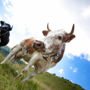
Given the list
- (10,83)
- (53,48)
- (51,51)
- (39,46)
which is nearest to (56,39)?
(53,48)

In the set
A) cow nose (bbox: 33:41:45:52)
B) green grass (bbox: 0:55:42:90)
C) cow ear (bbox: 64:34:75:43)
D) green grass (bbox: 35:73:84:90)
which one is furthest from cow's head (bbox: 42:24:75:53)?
green grass (bbox: 35:73:84:90)

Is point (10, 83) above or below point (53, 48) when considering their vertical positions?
below

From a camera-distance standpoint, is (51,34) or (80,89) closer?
(51,34)

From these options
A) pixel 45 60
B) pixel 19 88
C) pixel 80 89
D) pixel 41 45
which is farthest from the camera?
pixel 80 89

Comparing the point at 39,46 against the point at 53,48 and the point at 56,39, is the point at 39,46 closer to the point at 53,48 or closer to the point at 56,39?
the point at 53,48

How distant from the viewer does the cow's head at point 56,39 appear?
524 centimetres

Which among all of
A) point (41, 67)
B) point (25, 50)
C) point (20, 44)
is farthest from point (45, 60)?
point (20, 44)

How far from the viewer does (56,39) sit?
544 cm

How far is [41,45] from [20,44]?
1892mm

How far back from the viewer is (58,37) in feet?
18.0

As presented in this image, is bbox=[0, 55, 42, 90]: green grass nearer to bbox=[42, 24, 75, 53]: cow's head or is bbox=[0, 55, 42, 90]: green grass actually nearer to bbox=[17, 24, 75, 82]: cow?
bbox=[17, 24, 75, 82]: cow

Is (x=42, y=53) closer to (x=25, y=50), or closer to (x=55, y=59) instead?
(x=55, y=59)

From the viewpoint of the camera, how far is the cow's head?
5.24 m

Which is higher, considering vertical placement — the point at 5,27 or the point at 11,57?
the point at 5,27
